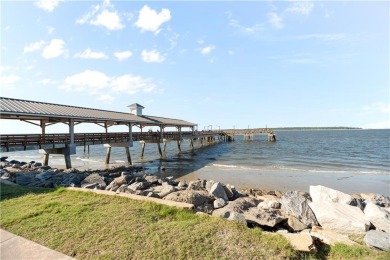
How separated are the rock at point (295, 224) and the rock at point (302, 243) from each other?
2.12m

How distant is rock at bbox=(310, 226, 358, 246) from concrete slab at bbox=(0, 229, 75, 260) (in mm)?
5606

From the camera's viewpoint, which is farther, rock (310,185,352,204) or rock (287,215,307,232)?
rock (310,185,352,204)

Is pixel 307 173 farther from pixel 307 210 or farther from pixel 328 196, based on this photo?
pixel 307 210

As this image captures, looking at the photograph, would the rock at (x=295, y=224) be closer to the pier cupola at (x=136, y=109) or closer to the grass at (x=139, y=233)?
the grass at (x=139, y=233)

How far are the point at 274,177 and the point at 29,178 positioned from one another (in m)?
16.9

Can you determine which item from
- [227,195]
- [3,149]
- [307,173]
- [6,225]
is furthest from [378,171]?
[3,149]

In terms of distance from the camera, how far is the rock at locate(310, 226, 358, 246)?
5684mm

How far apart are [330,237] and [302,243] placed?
1546 millimetres

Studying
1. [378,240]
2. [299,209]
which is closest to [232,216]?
[299,209]

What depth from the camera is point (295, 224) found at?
24.3ft

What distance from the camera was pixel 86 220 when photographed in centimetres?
607

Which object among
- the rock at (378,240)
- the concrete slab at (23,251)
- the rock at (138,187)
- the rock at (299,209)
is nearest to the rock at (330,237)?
the rock at (378,240)

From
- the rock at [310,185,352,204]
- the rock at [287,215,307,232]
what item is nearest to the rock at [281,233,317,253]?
the rock at [287,215,307,232]

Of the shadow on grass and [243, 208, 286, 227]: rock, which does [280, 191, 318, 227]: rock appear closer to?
[243, 208, 286, 227]: rock
